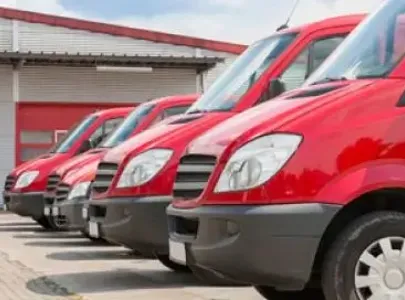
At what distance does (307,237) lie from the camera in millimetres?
5449

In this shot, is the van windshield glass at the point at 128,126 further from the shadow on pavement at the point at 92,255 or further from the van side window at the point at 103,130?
the van side window at the point at 103,130

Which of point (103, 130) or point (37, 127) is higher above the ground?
point (103, 130)

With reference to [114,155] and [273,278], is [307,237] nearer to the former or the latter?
[273,278]

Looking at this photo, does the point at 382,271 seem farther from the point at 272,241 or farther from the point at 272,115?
the point at 272,115

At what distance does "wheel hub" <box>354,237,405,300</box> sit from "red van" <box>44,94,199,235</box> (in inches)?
255

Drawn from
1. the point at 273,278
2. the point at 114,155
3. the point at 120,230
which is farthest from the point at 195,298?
the point at 273,278

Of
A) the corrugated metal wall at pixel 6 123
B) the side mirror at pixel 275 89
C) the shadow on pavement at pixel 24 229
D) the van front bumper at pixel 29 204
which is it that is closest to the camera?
the side mirror at pixel 275 89

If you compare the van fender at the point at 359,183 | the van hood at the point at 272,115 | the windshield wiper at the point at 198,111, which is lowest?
the van fender at the point at 359,183

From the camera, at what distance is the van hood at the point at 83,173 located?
1216 centimetres

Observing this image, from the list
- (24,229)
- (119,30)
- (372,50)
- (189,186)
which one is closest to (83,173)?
(24,229)

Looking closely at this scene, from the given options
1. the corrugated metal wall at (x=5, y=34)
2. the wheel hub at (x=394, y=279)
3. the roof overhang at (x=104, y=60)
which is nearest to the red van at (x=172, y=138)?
the wheel hub at (x=394, y=279)

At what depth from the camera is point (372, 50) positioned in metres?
6.30

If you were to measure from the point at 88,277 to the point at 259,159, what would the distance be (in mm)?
4435

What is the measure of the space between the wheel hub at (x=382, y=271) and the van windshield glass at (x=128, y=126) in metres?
6.89
